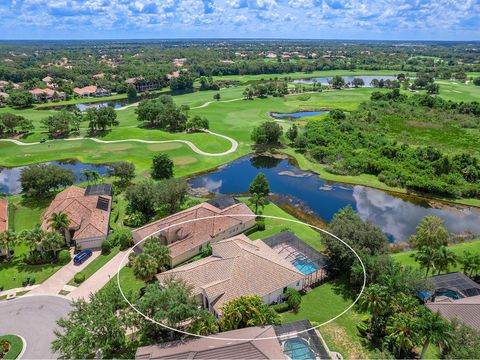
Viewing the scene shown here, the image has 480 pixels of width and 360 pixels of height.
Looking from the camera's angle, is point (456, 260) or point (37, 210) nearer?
point (456, 260)

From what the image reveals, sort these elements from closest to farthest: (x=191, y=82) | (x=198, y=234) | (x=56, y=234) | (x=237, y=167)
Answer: (x=56, y=234) < (x=198, y=234) < (x=237, y=167) < (x=191, y=82)

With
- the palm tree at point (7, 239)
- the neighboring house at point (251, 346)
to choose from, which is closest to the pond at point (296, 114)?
the palm tree at point (7, 239)

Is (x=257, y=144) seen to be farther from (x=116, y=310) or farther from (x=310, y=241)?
(x=116, y=310)

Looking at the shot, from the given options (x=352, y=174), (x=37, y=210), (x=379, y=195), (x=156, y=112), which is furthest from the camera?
(x=156, y=112)

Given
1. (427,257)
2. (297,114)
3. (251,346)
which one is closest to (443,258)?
(427,257)

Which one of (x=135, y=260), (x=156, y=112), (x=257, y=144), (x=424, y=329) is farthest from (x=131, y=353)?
(x=156, y=112)

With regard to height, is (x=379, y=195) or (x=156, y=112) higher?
(x=156, y=112)

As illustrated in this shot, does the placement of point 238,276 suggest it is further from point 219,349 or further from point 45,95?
point 45,95

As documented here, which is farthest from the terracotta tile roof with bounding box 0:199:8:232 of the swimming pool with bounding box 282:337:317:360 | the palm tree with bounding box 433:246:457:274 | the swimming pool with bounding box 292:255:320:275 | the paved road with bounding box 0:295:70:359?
the palm tree with bounding box 433:246:457:274
